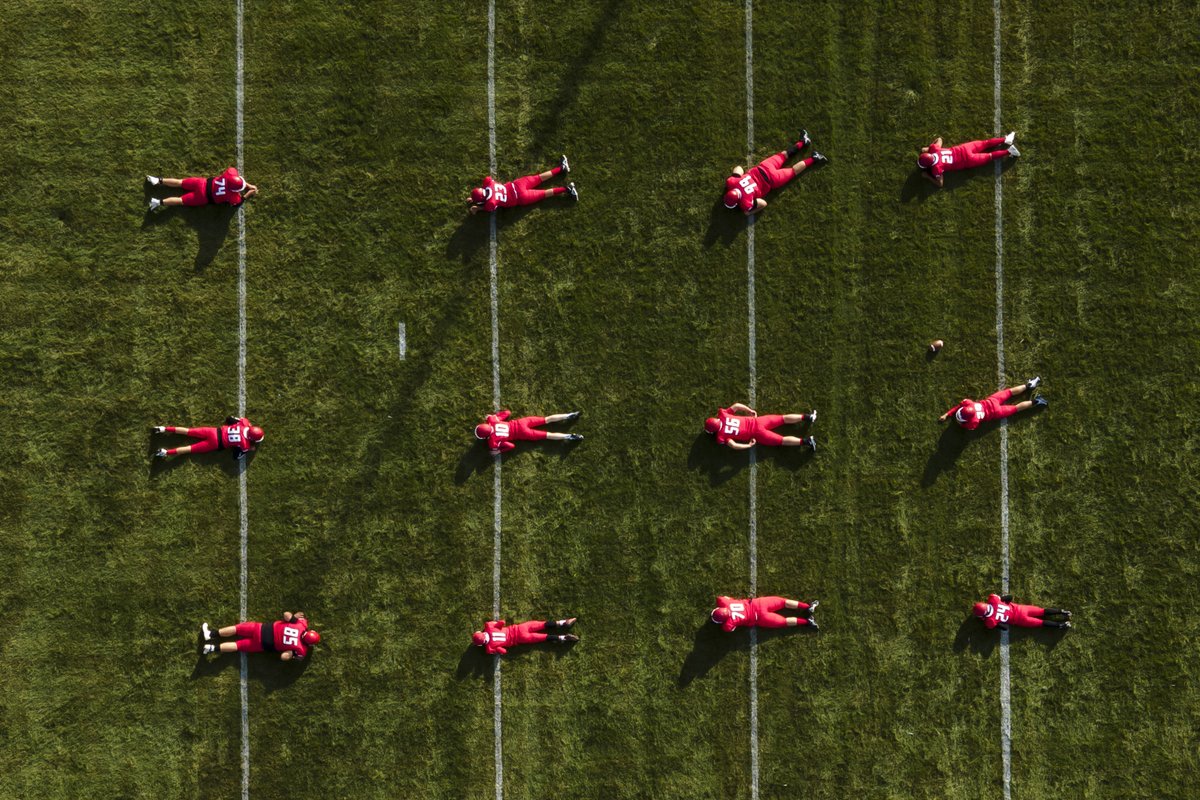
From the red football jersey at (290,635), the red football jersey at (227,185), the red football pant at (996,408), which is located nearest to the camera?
the red football jersey at (290,635)

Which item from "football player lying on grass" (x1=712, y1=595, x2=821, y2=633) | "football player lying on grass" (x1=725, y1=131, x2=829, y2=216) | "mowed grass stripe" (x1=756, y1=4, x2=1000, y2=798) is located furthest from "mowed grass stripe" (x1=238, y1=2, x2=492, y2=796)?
"mowed grass stripe" (x1=756, y1=4, x2=1000, y2=798)

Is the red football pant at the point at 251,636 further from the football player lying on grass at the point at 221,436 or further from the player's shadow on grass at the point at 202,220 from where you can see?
the player's shadow on grass at the point at 202,220

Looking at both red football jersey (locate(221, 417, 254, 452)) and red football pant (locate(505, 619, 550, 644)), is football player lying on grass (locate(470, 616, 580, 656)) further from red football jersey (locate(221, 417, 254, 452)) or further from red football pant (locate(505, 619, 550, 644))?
red football jersey (locate(221, 417, 254, 452))

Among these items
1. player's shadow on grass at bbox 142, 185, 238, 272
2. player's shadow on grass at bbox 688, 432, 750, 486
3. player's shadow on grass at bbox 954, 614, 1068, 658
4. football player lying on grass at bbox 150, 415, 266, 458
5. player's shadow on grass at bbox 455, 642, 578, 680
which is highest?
player's shadow on grass at bbox 142, 185, 238, 272

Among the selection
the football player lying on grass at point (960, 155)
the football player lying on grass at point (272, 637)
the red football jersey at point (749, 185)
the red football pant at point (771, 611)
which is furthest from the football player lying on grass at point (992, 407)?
the football player lying on grass at point (272, 637)

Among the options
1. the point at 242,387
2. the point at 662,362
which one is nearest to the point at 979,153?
the point at 662,362
